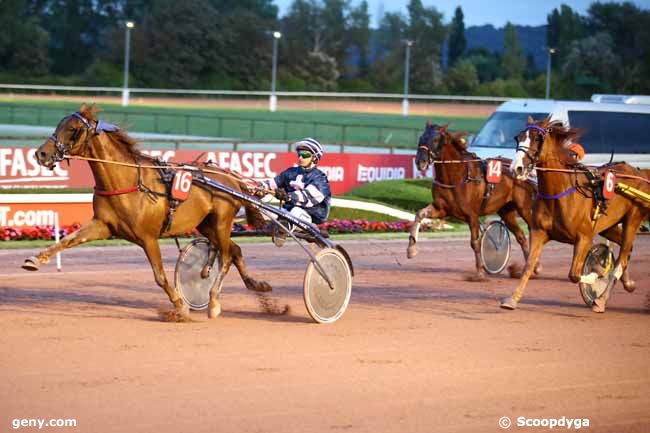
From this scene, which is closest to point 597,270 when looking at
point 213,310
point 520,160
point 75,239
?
→ point 520,160

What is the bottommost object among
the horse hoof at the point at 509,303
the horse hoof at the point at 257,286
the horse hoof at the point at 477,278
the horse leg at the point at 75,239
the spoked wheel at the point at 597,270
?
the horse hoof at the point at 477,278

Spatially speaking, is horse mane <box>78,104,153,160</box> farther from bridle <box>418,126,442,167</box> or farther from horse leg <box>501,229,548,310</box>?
bridle <box>418,126,442,167</box>

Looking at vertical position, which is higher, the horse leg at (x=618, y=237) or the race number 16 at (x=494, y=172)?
the race number 16 at (x=494, y=172)

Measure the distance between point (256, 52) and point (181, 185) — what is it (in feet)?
195

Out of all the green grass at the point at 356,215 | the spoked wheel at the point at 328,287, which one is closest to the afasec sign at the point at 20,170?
the green grass at the point at 356,215

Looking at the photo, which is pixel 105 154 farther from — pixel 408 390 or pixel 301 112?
pixel 301 112

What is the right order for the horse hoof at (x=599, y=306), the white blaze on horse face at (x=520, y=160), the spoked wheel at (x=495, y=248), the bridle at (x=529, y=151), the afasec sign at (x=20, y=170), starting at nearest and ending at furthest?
the white blaze on horse face at (x=520, y=160) → the bridle at (x=529, y=151) → the horse hoof at (x=599, y=306) → the spoked wheel at (x=495, y=248) → the afasec sign at (x=20, y=170)

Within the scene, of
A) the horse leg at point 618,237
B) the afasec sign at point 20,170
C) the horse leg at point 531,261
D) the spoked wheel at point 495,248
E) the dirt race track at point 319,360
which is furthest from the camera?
the afasec sign at point 20,170

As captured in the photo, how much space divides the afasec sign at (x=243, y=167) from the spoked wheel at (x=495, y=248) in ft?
20.4

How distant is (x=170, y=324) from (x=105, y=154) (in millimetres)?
1453

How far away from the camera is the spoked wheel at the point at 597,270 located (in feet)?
35.4

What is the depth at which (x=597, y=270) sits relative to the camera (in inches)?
429

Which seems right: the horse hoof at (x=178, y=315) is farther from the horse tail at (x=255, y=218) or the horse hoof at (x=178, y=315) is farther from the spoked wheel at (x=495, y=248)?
the spoked wheel at (x=495, y=248)

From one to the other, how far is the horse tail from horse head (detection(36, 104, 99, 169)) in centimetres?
175
